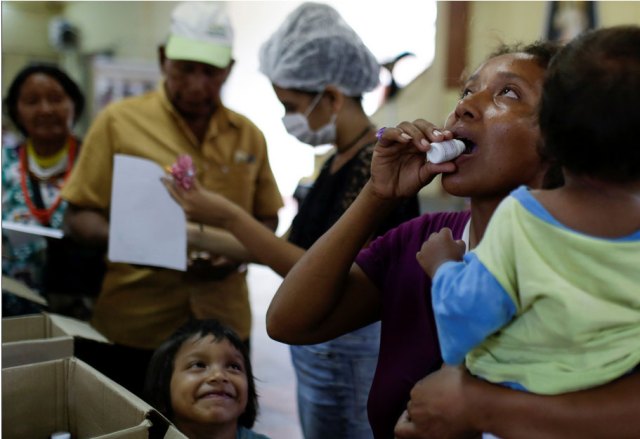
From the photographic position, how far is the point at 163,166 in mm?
2096

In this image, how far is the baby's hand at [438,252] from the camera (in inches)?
36.1

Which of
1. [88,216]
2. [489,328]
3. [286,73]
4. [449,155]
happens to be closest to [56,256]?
[88,216]

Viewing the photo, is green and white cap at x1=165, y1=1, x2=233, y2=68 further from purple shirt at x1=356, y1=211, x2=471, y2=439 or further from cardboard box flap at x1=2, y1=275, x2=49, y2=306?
purple shirt at x1=356, y1=211, x2=471, y2=439

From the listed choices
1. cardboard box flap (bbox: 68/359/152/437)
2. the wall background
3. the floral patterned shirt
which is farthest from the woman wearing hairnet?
the wall background

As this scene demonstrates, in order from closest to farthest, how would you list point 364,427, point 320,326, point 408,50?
1. point 320,326
2. point 364,427
3. point 408,50

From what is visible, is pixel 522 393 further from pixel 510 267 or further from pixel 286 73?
pixel 286 73

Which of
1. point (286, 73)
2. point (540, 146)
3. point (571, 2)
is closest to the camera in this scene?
point (540, 146)

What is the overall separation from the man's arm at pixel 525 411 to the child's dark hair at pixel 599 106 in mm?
283

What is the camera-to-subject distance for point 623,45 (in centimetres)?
73

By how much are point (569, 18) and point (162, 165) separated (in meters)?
3.21

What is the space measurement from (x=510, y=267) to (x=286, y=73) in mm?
1217

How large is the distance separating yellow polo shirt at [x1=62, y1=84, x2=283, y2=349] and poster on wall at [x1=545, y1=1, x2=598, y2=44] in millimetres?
2834

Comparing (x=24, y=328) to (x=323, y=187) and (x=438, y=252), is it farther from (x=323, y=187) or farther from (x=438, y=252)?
(x=438, y=252)


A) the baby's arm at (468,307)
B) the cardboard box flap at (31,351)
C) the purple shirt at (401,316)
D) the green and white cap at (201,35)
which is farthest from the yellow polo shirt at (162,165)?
the baby's arm at (468,307)
